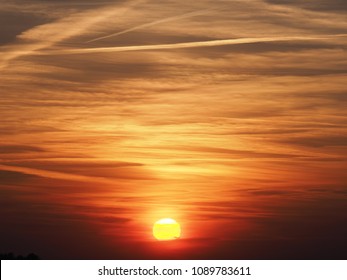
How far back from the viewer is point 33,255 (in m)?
94.8
